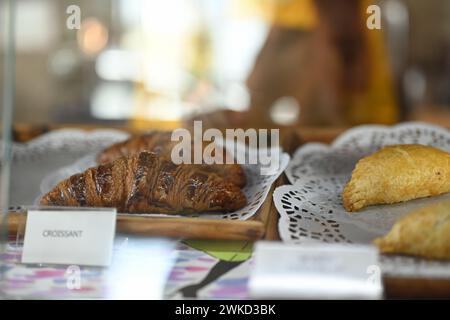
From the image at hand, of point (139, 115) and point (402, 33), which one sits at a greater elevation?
point (402, 33)

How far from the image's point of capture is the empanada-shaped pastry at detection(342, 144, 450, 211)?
2.79 ft

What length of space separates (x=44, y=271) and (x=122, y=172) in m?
0.20

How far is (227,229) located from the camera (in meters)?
0.75

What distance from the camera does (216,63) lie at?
8.70 ft

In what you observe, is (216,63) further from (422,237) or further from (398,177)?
(422,237)

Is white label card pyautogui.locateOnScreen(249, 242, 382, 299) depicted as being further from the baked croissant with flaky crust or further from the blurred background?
the blurred background

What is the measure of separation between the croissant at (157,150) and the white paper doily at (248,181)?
0.02 meters

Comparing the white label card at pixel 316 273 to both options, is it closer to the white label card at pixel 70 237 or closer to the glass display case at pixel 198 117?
the glass display case at pixel 198 117

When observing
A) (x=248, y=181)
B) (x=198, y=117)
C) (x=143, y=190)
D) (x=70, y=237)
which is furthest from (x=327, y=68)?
(x=70, y=237)

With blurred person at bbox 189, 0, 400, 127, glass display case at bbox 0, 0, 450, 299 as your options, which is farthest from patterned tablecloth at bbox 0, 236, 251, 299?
blurred person at bbox 189, 0, 400, 127

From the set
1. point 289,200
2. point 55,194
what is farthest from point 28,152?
point 289,200

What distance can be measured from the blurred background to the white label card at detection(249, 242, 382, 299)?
1432mm

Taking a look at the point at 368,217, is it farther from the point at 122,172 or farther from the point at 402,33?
the point at 402,33

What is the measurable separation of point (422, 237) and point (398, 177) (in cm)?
25
